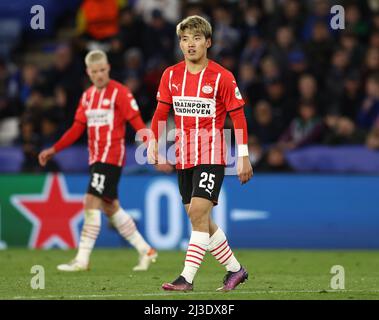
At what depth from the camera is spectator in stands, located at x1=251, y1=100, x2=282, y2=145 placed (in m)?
17.5

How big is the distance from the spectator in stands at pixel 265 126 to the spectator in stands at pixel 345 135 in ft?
3.09

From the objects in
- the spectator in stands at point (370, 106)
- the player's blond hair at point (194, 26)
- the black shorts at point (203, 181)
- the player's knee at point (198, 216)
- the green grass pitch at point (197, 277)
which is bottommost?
the green grass pitch at point (197, 277)

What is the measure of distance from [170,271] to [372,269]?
220cm

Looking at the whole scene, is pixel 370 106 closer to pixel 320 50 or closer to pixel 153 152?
pixel 320 50

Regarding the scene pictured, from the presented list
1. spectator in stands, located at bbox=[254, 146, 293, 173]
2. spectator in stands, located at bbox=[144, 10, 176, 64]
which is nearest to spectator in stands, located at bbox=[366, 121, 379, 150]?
spectator in stands, located at bbox=[254, 146, 293, 173]

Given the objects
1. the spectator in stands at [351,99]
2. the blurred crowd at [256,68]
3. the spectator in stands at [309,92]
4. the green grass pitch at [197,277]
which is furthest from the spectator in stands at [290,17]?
the green grass pitch at [197,277]

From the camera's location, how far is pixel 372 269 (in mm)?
12398

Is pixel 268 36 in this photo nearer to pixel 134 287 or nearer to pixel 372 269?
pixel 372 269

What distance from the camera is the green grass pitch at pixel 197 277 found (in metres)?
9.46

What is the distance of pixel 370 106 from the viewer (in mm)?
17500

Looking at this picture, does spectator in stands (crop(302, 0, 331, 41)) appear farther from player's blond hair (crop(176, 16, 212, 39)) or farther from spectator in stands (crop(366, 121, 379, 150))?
player's blond hair (crop(176, 16, 212, 39))

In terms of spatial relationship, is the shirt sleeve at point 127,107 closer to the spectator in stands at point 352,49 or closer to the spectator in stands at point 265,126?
the spectator in stands at point 265,126

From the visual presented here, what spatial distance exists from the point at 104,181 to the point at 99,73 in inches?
46.4

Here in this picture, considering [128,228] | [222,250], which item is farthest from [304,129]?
[222,250]
